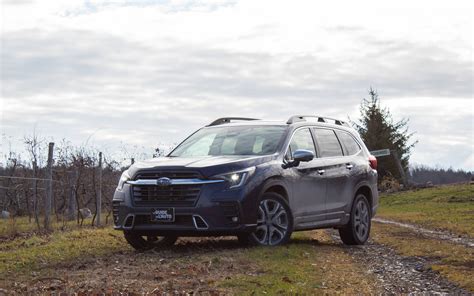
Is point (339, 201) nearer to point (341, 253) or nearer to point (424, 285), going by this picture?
point (341, 253)

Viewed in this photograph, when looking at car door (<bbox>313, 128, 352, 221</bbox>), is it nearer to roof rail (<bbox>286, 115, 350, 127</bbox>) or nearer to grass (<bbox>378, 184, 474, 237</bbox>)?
roof rail (<bbox>286, 115, 350, 127</bbox>)

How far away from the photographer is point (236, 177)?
10375 millimetres

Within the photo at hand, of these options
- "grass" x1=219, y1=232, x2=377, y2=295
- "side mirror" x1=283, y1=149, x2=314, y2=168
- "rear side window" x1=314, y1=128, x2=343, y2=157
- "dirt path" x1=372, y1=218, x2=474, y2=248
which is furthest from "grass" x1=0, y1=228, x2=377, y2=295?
"dirt path" x1=372, y1=218, x2=474, y2=248

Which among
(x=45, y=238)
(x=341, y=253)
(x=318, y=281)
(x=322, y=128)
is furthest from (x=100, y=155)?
(x=318, y=281)

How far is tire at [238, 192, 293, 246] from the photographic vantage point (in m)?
10.7

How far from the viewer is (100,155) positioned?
843 inches

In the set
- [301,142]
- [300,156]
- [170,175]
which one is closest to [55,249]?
[170,175]

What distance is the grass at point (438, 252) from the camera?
894cm

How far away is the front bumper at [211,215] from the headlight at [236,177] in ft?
0.24

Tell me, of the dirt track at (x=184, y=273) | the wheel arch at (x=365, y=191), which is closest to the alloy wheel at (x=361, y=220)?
the wheel arch at (x=365, y=191)

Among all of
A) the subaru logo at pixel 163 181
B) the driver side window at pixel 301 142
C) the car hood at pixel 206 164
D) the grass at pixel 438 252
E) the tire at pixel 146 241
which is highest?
the driver side window at pixel 301 142

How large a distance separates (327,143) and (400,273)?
380cm

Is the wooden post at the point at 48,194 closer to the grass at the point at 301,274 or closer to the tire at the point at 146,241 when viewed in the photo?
the tire at the point at 146,241

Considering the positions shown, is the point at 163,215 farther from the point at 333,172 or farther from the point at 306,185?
the point at 333,172
